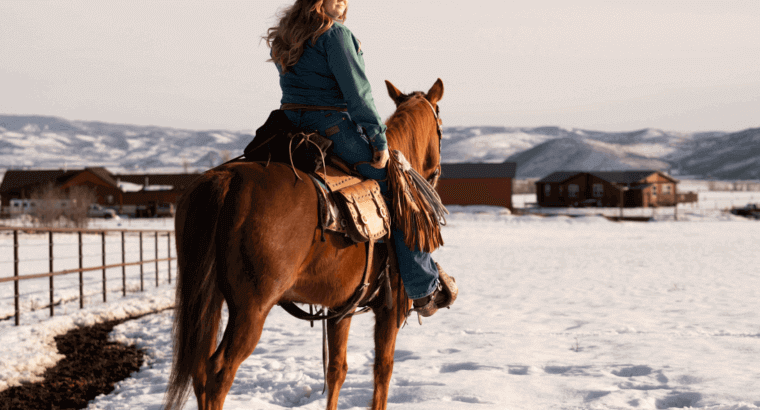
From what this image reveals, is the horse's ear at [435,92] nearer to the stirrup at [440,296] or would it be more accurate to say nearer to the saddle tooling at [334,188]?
the saddle tooling at [334,188]

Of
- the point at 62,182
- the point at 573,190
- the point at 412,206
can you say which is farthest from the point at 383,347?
the point at 62,182

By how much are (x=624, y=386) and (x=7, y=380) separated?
5301mm

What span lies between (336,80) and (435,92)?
1.37 meters

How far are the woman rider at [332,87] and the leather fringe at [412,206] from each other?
0.06 metres

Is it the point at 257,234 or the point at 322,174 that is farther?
the point at 322,174

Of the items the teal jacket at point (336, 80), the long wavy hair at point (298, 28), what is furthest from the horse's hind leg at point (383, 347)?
the long wavy hair at point (298, 28)

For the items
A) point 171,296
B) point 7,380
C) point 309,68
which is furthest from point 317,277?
point 171,296

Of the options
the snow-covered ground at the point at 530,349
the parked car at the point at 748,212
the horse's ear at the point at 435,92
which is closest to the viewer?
the horse's ear at the point at 435,92

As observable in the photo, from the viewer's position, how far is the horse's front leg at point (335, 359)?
149 inches

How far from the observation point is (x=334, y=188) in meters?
3.10

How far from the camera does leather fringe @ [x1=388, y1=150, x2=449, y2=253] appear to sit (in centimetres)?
344

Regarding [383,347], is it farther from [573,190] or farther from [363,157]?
[573,190]

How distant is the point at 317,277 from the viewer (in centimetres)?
299

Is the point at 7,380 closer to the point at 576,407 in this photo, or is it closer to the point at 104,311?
the point at 104,311
